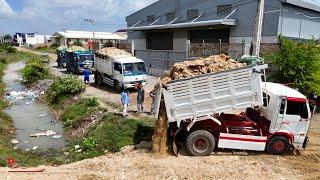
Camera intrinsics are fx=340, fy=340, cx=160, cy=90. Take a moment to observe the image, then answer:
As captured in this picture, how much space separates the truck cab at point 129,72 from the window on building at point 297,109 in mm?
13406

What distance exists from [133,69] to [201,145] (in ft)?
41.2

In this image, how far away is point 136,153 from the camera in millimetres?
13188

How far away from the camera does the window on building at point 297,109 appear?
12.1 m

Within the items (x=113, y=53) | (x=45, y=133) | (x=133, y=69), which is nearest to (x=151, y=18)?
(x=113, y=53)

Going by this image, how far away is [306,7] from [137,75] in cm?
1584

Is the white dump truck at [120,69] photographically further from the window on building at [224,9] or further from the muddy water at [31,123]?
the window on building at [224,9]

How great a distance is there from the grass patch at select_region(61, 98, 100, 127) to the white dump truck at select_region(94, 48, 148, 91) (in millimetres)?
3397

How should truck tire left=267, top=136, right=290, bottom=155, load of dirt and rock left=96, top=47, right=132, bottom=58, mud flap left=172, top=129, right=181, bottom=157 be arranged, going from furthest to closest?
load of dirt and rock left=96, top=47, right=132, bottom=58, mud flap left=172, top=129, right=181, bottom=157, truck tire left=267, top=136, right=290, bottom=155

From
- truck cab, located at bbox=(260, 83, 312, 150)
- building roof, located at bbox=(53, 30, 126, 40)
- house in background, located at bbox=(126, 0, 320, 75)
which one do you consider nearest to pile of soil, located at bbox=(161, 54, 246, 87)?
truck cab, located at bbox=(260, 83, 312, 150)

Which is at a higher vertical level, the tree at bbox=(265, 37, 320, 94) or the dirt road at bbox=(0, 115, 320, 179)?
the tree at bbox=(265, 37, 320, 94)

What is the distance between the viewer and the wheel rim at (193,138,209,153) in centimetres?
1242

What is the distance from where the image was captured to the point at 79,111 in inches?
811

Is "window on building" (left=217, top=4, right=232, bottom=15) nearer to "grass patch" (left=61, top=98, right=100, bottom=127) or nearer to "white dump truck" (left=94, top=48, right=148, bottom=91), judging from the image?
"white dump truck" (left=94, top=48, right=148, bottom=91)

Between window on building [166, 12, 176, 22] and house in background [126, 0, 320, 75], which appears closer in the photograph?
house in background [126, 0, 320, 75]
